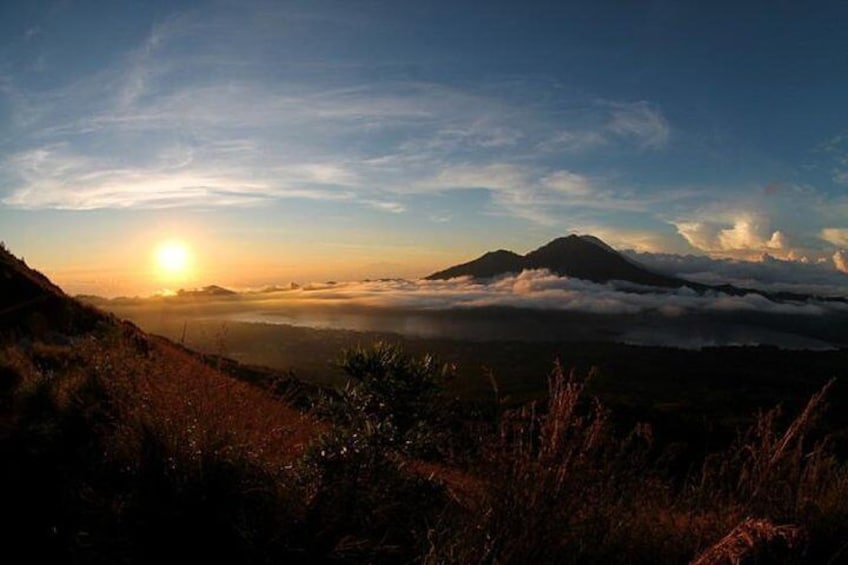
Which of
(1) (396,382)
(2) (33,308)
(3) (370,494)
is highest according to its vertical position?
(2) (33,308)

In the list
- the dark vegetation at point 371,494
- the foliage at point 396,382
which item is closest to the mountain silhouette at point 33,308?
the foliage at point 396,382

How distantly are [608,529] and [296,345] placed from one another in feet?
630

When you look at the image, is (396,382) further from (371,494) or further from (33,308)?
(33,308)

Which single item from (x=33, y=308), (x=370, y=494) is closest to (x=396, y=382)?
(x=370, y=494)

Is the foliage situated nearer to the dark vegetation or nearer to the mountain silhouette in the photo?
the dark vegetation

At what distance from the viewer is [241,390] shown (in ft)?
16.9

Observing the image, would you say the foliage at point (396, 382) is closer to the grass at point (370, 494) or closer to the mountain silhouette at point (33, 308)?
the grass at point (370, 494)

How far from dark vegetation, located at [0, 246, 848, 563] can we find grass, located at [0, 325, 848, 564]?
12 mm

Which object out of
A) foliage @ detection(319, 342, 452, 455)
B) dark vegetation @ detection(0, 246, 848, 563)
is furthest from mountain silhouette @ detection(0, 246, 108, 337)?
dark vegetation @ detection(0, 246, 848, 563)

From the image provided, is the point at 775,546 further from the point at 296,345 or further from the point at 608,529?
the point at 296,345

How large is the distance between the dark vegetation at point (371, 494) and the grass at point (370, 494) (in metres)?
0.01

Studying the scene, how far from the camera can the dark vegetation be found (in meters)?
3.16

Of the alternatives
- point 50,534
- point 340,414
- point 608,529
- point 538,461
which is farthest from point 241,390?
point 608,529

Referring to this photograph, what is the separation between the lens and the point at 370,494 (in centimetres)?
361
